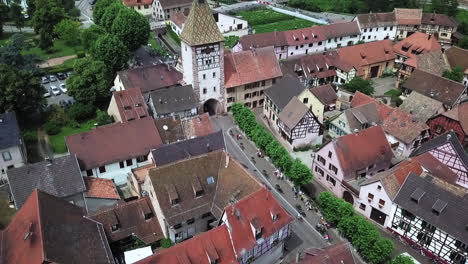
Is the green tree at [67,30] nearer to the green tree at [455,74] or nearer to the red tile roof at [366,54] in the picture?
the red tile roof at [366,54]

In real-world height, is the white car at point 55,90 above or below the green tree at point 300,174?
above

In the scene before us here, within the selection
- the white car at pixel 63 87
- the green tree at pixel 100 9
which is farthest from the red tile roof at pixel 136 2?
the white car at pixel 63 87

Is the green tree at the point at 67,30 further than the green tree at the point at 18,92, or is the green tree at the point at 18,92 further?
the green tree at the point at 67,30

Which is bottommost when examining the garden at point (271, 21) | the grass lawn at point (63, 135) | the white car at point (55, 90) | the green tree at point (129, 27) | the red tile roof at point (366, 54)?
the grass lawn at point (63, 135)

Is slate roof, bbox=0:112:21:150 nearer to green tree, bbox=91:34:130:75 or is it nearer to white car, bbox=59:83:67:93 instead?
white car, bbox=59:83:67:93

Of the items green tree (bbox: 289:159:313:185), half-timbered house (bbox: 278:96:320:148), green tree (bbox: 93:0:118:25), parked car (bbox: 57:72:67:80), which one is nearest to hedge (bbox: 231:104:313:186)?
green tree (bbox: 289:159:313:185)

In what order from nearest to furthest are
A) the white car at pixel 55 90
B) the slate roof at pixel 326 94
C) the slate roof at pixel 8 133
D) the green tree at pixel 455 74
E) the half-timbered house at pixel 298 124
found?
the slate roof at pixel 8 133 < the half-timbered house at pixel 298 124 < the slate roof at pixel 326 94 < the green tree at pixel 455 74 < the white car at pixel 55 90

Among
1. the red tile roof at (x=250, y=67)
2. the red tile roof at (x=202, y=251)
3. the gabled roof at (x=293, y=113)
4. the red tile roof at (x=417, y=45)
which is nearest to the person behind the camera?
the red tile roof at (x=202, y=251)

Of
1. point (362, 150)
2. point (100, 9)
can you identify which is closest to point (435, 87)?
point (362, 150)
